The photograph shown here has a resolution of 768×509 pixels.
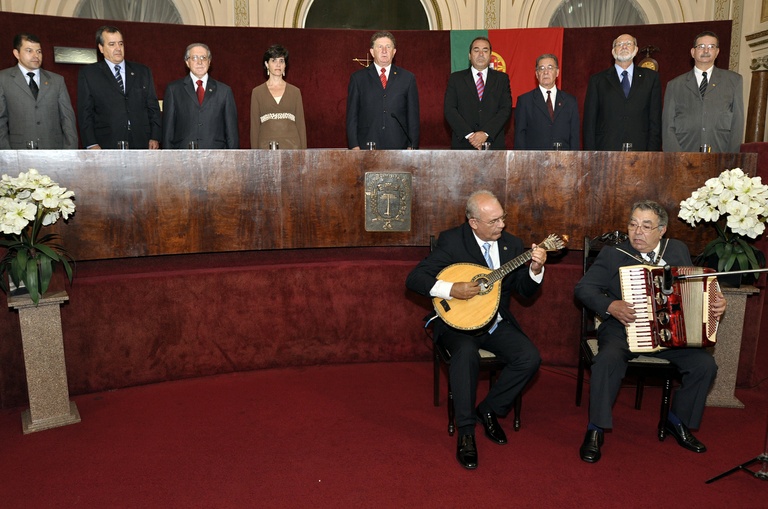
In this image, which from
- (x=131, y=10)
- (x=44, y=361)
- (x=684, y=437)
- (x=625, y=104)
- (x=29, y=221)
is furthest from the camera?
(x=131, y=10)

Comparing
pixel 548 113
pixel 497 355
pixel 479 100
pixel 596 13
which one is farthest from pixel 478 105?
pixel 596 13

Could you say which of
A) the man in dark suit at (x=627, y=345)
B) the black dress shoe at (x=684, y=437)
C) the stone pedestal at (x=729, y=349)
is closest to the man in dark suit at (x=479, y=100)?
the man in dark suit at (x=627, y=345)

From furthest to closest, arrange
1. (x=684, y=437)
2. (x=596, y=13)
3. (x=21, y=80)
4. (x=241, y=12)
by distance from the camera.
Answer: (x=596, y=13) → (x=241, y=12) → (x=21, y=80) → (x=684, y=437)

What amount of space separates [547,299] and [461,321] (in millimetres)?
1272

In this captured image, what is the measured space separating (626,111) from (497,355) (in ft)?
8.22

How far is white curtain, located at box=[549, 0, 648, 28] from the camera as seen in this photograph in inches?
369

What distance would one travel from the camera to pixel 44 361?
359cm

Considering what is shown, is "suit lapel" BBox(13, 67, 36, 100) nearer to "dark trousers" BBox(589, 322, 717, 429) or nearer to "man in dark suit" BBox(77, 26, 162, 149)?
"man in dark suit" BBox(77, 26, 162, 149)

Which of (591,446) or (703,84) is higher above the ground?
(703,84)

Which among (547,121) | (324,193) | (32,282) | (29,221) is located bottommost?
(32,282)

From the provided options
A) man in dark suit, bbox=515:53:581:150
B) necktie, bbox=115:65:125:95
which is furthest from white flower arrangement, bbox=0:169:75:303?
man in dark suit, bbox=515:53:581:150

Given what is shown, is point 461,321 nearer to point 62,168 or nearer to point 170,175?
point 170,175

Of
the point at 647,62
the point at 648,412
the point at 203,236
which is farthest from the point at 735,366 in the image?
the point at 647,62

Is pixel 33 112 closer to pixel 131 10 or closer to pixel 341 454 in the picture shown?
pixel 341 454
